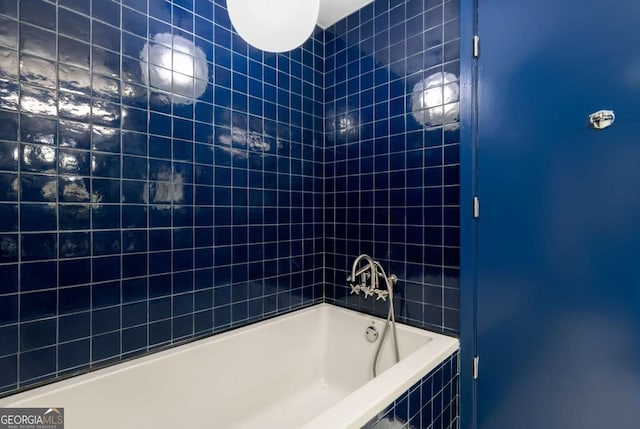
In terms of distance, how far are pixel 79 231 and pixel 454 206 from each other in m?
1.69

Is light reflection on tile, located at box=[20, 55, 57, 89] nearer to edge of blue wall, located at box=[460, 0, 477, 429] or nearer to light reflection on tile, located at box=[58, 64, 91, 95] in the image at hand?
light reflection on tile, located at box=[58, 64, 91, 95]

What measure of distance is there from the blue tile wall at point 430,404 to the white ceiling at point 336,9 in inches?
83.5

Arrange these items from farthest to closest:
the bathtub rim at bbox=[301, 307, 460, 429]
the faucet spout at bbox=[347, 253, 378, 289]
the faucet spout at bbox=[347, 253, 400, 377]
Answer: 1. the faucet spout at bbox=[347, 253, 378, 289]
2. the faucet spout at bbox=[347, 253, 400, 377]
3. the bathtub rim at bbox=[301, 307, 460, 429]

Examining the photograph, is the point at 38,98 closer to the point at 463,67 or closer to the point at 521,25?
the point at 463,67

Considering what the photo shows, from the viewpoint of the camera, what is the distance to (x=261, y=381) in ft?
5.43

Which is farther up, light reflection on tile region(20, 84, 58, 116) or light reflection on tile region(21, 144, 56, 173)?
light reflection on tile region(20, 84, 58, 116)

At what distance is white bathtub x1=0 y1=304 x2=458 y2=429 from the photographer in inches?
43.8

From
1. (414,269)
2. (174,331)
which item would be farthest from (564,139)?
(174,331)

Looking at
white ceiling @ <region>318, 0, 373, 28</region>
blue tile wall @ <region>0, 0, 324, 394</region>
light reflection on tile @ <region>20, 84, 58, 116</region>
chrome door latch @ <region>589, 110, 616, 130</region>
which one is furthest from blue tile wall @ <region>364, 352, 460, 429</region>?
white ceiling @ <region>318, 0, 373, 28</region>

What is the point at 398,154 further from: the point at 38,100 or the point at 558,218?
the point at 38,100

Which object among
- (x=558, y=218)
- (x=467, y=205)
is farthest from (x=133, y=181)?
(x=558, y=218)

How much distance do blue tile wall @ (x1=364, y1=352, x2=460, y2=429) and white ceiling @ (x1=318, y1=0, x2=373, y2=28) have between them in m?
2.12

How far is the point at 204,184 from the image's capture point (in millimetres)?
A: 1535

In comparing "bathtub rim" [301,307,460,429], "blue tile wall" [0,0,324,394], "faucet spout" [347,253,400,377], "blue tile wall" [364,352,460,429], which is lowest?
"blue tile wall" [364,352,460,429]
